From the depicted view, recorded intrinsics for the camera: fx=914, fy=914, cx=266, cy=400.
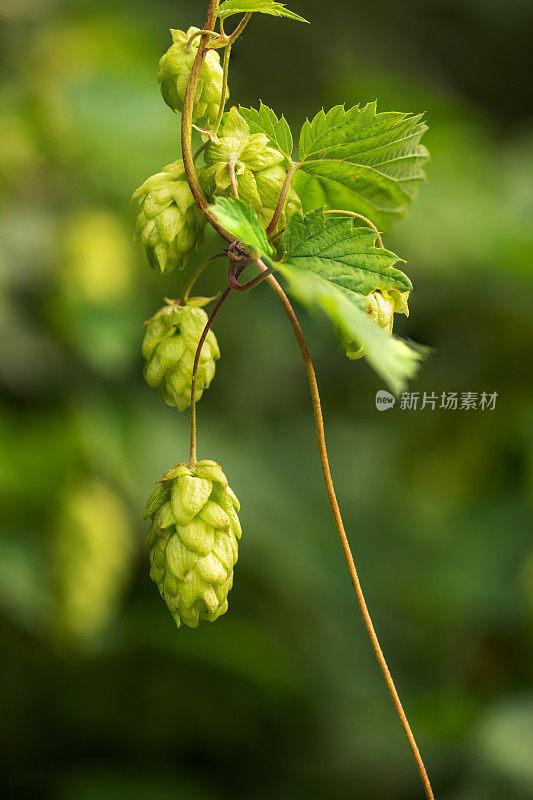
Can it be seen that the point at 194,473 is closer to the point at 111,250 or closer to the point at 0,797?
the point at 111,250

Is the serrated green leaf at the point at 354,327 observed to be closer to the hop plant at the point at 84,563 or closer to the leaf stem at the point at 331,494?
the leaf stem at the point at 331,494

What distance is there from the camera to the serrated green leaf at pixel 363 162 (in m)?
0.73

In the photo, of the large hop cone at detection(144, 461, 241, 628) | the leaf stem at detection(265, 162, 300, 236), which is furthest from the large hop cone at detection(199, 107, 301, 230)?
the large hop cone at detection(144, 461, 241, 628)

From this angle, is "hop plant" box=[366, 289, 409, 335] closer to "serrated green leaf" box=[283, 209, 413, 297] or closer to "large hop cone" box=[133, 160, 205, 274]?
"serrated green leaf" box=[283, 209, 413, 297]

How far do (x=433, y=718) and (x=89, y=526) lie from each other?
108 cm

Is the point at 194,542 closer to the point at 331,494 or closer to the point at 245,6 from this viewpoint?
the point at 331,494

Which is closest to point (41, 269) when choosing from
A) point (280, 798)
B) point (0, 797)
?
point (0, 797)

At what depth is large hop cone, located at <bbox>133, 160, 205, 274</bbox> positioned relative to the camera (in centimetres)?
65

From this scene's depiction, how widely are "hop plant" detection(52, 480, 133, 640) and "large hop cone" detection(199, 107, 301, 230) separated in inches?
59.8

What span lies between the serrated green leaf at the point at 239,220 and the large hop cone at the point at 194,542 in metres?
0.19

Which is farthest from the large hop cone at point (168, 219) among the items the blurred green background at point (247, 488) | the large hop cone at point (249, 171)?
the blurred green background at point (247, 488)

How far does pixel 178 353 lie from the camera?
0.72 meters

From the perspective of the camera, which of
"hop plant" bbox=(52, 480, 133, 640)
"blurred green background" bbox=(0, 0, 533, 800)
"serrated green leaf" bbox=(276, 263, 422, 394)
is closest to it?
"serrated green leaf" bbox=(276, 263, 422, 394)

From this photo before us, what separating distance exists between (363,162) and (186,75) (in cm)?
17
